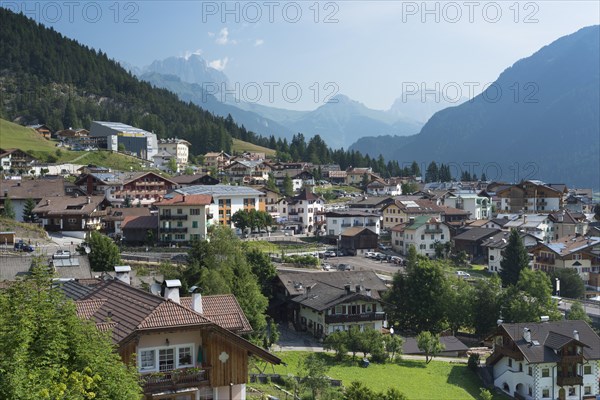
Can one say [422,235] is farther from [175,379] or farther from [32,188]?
[175,379]

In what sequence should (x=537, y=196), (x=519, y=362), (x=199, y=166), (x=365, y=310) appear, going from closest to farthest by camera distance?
(x=519, y=362), (x=365, y=310), (x=537, y=196), (x=199, y=166)

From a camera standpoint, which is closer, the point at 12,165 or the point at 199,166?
the point at 12,165

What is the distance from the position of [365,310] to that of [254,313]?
9.88 metres

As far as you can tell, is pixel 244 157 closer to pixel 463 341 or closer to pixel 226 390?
pixel 463 341

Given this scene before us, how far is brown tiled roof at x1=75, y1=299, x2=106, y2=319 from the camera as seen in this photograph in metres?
13.6

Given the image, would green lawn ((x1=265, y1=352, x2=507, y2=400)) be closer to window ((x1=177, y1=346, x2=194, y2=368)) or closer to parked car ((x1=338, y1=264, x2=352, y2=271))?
window ((x1=177, y1=346, x2=194, y2=368))

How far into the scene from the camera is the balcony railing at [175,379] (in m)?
12.6

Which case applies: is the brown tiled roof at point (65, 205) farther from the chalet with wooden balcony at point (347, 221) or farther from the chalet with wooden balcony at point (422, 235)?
the chalet with wooden balcony at point (422, 235)

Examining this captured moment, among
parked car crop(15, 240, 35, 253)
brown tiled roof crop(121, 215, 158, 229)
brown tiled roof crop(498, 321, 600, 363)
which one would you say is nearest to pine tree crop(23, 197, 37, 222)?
brown tiled roof crop(121, 215, 158, 229)

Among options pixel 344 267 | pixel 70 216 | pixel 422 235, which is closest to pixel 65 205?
pixel 70 216

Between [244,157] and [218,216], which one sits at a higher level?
[244,157]

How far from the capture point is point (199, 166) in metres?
112

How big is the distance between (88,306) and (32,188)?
5900 centimetres

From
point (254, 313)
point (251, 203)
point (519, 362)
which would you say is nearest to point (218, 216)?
point (251, 203)
